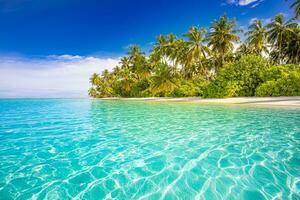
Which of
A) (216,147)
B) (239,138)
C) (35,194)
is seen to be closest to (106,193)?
(35,194)

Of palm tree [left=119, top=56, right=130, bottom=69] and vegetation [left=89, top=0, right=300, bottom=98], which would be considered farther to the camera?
palm tree [left=119, top=56, right=130, bottom=69]

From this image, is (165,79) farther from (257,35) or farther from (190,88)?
(257,35)

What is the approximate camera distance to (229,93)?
1019 inches

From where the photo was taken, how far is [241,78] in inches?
1019

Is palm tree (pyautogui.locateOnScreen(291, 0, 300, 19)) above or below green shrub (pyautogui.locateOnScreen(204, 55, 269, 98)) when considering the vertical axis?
above

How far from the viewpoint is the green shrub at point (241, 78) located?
25.8 m

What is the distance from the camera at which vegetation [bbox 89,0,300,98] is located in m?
24.3

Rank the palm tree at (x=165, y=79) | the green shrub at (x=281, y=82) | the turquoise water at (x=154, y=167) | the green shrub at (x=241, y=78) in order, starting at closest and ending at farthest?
1. the turquoise water at (x=154, y=167)
2. the green shrub at (x=281, y=82)
3. the green shrub at (x=241, y=78)
4. the palm tree at (x=165, y=79)

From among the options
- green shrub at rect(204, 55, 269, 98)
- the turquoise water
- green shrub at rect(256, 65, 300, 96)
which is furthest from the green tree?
the turquoise water

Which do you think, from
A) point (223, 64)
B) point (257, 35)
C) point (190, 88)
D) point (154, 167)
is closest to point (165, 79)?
point (190, 88)

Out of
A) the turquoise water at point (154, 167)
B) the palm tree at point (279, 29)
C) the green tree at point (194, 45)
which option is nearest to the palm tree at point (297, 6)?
the palm tree at point (279, 29)

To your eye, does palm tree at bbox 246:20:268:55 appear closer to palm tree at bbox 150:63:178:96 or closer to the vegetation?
the vegetation

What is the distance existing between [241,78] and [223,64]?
10.2 meters

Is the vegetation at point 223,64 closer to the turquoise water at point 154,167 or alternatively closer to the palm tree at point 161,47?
the palm tree at point 161,47
